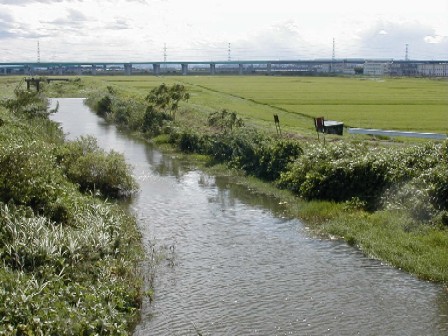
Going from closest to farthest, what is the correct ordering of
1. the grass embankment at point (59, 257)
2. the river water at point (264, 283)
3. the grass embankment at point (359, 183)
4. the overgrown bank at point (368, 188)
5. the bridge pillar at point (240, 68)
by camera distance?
the grass embankment at point (59, 257) → the river water at point (264, 283) → the overgrown bank at point (368, 188) → the grass embankment at point (359, 183) → the bridge pillar at point (240, 68)

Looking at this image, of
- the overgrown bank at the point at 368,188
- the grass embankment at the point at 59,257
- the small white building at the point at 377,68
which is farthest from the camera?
the small white building at the point at 377,68

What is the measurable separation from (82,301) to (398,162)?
12073 millimetres

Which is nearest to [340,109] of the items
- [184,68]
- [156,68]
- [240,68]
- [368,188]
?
[368,188]

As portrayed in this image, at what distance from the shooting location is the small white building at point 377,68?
167850 millimetres

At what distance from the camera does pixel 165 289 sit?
12844mm

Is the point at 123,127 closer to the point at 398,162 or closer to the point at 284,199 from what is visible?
the point at 284,199

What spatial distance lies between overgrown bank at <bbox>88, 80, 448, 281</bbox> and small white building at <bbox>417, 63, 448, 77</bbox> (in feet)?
453

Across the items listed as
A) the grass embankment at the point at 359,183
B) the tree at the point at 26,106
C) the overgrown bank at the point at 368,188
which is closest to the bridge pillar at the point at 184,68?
the tree at the point at 26,106

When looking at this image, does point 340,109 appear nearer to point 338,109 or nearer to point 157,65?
point 338,109

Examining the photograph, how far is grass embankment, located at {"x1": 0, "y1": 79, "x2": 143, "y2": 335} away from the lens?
9.35 meters

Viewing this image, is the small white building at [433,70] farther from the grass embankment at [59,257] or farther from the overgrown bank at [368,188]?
the grass embankment at [59,257]

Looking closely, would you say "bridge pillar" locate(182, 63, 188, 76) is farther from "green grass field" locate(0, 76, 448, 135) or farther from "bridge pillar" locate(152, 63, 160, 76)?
"green grass field" locate(0, 76, 448, 135)

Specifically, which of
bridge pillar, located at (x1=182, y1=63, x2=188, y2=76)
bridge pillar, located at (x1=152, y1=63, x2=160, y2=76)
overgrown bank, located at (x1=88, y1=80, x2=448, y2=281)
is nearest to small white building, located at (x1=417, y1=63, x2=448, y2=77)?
bridge pillar, located at (x1=182, y1=63, x2=188, y2=76)

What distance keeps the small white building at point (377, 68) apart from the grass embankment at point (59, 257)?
15915cm
